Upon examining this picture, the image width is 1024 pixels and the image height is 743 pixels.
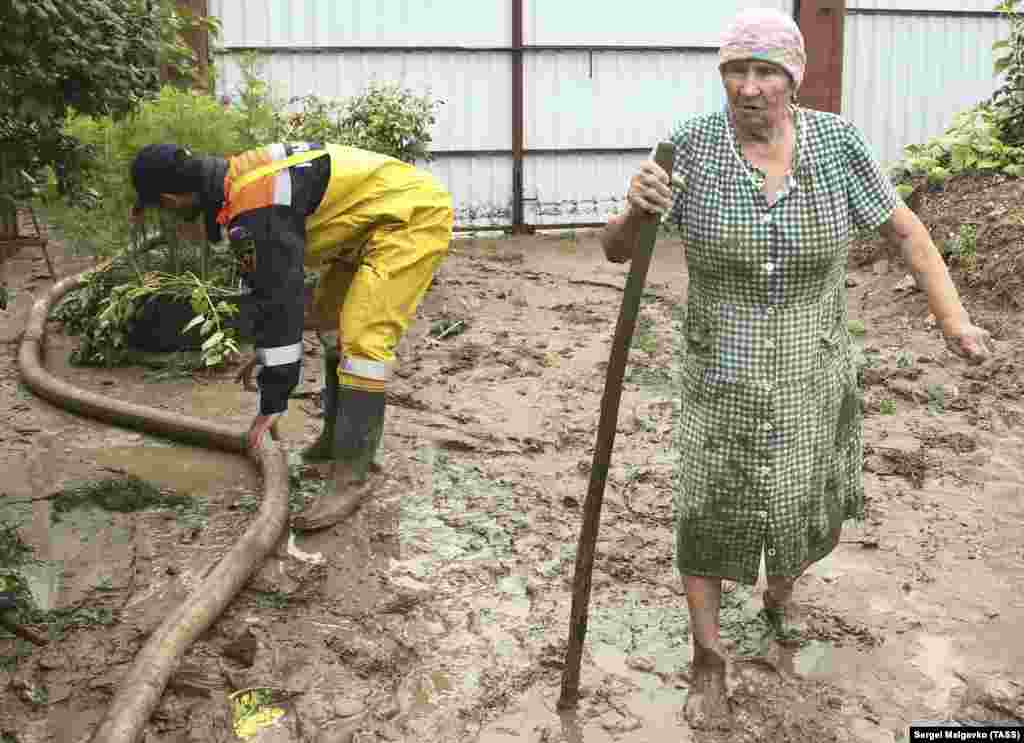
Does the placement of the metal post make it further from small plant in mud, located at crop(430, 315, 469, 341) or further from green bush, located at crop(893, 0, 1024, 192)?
small plant in mud, located at crop(430, 315, 469, 341)

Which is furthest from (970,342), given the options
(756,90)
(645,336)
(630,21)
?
(630,21)

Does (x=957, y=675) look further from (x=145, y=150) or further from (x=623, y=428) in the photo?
(x=145, y=150)

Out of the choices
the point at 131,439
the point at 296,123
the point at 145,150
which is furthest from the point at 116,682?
the point at 296,123

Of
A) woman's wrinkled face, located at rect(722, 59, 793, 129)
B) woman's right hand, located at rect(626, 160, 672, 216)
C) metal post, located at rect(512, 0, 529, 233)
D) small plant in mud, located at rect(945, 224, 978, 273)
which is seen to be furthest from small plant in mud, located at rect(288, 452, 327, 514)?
metal post, located at rect(512, 0, 529, 233)

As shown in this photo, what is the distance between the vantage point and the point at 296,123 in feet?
28.7

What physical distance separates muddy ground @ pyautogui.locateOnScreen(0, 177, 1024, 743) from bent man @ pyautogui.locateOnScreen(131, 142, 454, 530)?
0.44 meters

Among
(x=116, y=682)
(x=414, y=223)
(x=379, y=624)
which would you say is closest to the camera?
(x=116, y=682)

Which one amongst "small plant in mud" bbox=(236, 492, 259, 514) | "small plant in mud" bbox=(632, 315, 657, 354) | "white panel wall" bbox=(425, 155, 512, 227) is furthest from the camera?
"white panel wall" bbox=(425, 155, 512, 227)

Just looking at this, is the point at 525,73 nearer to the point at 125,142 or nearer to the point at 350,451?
the point at 125,142

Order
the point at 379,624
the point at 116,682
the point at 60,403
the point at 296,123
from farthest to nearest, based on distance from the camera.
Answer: the point at 296,123 → the point at 60,403 → the point at 379,624 → the point at 116,682

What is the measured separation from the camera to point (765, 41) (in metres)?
2.93

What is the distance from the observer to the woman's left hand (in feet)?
10.1

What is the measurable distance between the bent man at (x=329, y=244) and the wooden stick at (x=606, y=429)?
152cm

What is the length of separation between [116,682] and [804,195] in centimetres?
243
